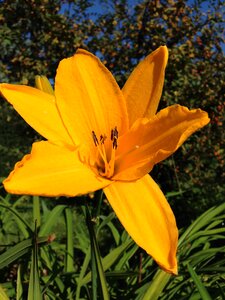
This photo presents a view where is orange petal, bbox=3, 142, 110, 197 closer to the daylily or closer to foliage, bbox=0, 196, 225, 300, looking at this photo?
the daylily

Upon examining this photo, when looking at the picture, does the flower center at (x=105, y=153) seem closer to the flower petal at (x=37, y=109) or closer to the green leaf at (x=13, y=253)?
the flower petal at (x=37, y=109)

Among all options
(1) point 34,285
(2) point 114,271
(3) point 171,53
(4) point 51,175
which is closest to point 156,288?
(2) point 114,271

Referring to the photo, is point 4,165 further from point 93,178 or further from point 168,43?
point 93,178

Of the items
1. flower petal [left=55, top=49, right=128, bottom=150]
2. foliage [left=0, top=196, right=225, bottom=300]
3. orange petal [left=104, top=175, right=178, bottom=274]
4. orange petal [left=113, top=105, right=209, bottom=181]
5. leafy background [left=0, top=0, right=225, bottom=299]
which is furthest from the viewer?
leafy background [left=0, top=0, right=225, bottom=299]

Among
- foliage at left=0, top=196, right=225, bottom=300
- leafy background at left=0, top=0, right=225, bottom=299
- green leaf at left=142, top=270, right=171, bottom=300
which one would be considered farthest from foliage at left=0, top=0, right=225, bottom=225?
green leaf at left=142, top=270, right=171, bottom=300

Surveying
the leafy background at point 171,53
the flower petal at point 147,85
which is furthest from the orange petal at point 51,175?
the leafy background at point 171,53

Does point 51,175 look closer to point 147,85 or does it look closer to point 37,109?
point 37,109
